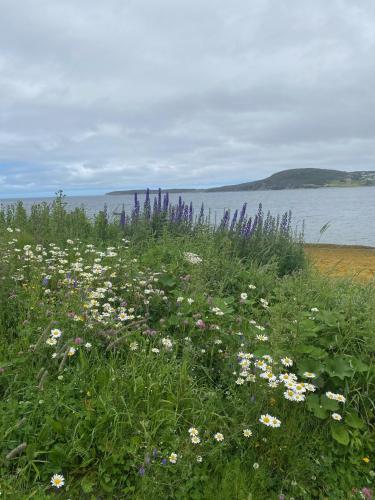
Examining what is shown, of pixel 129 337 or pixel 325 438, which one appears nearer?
pixel 325 438

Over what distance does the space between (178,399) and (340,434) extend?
121 centimetres

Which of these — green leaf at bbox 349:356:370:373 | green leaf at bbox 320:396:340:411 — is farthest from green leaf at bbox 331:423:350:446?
green leaf at bbox 349:356:370:373

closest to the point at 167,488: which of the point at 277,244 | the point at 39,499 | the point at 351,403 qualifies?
the point at 39,499

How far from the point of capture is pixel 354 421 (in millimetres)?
2820

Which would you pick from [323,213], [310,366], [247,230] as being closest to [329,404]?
[310,366]

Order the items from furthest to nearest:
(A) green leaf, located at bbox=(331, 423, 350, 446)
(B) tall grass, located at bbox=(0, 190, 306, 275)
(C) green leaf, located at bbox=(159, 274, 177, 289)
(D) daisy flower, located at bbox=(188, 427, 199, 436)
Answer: (B) tall grass, located at bbox=(0, 190, 306, 275)
(C) green leaf, located at bbox=(159, 274, 177, 289)
(A) green leaf, located at bbox=(331, 423, 350, 446)
(D) daisy flower, located at bbox=(188, 427, 199, 436)

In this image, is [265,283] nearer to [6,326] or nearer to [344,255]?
[6,326]

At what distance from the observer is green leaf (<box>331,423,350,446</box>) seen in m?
2.69

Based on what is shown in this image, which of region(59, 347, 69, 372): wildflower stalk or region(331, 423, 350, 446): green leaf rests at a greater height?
region(59, 347, 69, 372): wildflower stalk

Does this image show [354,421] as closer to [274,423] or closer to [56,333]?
[274,423]

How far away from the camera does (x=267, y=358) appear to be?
2967mm

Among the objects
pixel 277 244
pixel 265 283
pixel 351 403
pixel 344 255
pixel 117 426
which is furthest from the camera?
pixel 344 255

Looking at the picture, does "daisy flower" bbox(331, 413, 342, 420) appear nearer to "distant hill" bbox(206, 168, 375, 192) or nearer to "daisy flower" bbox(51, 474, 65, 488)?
"daisy flower" bbox(51, 474, 65, 488)

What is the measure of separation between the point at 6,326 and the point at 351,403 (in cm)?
310
